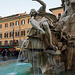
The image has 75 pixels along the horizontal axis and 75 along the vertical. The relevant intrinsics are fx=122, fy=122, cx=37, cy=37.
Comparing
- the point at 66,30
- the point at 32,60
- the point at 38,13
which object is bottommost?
the point at 32,60

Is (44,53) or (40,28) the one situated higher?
(40,28)

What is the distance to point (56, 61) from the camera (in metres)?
4.18

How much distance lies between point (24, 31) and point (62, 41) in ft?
93.4

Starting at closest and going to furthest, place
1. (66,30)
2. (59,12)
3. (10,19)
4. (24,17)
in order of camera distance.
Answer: (66,30), (59,12), (24,17), (10,19)

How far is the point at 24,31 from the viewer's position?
32.6 metres

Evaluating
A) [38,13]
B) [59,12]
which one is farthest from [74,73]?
[59,12]

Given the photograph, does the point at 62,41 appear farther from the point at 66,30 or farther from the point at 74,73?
the point at 74,73

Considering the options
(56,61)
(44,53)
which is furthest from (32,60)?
(56,61)

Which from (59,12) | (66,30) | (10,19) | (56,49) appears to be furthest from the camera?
(10,19)

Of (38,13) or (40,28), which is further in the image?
(38,13)

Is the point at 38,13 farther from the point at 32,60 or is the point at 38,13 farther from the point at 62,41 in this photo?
the point at 32,60

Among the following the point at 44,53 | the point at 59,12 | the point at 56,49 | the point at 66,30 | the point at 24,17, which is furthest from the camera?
the point at 24,17

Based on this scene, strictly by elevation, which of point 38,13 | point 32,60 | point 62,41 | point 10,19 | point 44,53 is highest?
point 10,19

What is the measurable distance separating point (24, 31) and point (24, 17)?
3711mm
